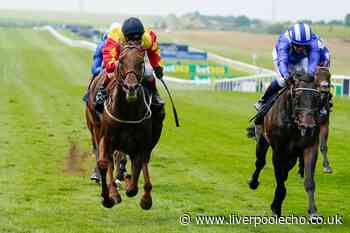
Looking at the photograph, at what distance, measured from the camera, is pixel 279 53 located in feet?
41.5

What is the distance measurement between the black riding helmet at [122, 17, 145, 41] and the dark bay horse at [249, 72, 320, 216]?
5.82 feet

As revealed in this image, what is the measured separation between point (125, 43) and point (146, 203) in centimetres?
167

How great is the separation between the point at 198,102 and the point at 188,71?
22.5 m

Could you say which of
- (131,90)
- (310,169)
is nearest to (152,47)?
(131,90)

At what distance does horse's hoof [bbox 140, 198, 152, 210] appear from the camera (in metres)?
11.4

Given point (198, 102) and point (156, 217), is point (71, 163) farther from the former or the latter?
point (198, 102)

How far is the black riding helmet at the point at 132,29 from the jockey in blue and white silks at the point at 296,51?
1909mm

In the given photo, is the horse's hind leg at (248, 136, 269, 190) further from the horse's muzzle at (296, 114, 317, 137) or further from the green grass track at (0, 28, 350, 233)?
the horse's muzzle at (296, 114, 317, 137)

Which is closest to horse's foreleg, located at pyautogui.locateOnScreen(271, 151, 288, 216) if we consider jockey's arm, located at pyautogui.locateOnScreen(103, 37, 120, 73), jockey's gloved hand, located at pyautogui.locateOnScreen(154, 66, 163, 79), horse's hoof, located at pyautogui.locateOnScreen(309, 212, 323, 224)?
horse's hoof, located at pyautogui.locateOnScreen(309, 212, 323, 224)

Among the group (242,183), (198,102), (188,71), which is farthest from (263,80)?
(242,183)

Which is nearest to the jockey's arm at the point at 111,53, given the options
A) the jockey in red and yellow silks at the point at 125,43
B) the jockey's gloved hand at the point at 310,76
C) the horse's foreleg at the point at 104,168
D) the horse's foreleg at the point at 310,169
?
the jockey in red and yellow silks at the point at 125,43

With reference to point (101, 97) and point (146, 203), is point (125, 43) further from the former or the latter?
point (146, 203)

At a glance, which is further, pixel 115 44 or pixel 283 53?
pixel 283 53

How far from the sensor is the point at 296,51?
1273 centimetres
